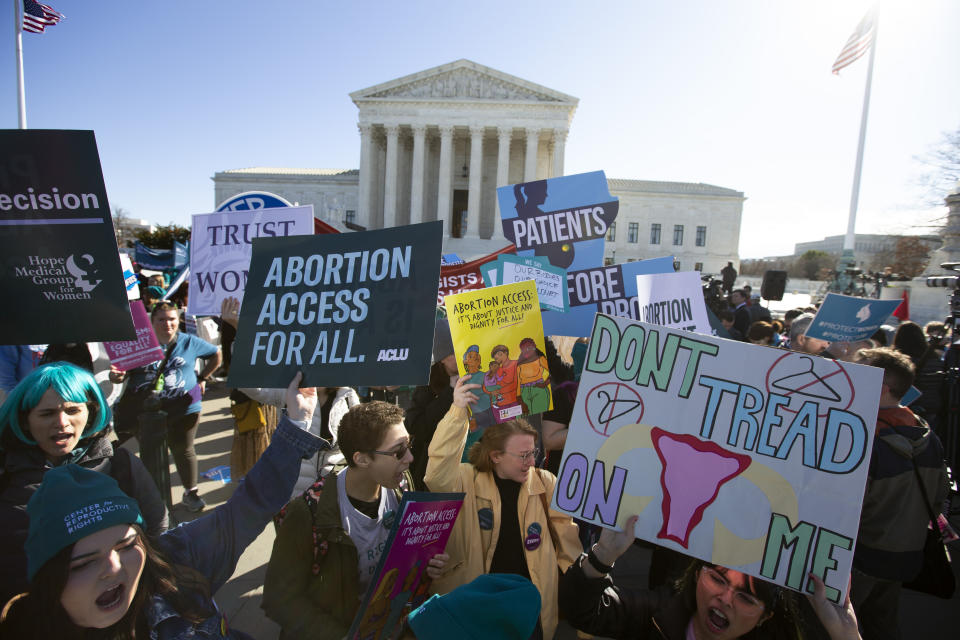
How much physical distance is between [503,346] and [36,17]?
48.4ft

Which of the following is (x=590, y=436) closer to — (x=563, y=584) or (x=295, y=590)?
(x=563, y=584)

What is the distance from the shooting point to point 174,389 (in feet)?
12.4

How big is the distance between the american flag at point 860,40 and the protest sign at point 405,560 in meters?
23.4

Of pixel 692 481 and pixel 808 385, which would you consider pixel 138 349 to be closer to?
pixel 692 481

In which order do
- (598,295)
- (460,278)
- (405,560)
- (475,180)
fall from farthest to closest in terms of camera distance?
(475,180) < (460,278) < (598,295) < (405,560)

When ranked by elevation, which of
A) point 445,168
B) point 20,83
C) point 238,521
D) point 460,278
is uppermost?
point 445,168

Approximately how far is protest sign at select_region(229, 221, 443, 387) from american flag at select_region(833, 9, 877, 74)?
22778 millimetres

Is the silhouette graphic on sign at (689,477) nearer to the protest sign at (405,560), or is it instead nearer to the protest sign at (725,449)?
the protest sign at (725,449)

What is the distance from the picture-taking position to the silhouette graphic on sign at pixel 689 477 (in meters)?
1.71

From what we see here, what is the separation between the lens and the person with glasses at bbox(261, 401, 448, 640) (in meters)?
1.72

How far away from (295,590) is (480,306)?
1485 mm

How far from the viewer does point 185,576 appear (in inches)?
54.7

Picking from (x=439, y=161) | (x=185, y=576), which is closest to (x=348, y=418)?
(x=185, y=576)

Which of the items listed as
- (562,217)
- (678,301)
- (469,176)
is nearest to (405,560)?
(678,301)
